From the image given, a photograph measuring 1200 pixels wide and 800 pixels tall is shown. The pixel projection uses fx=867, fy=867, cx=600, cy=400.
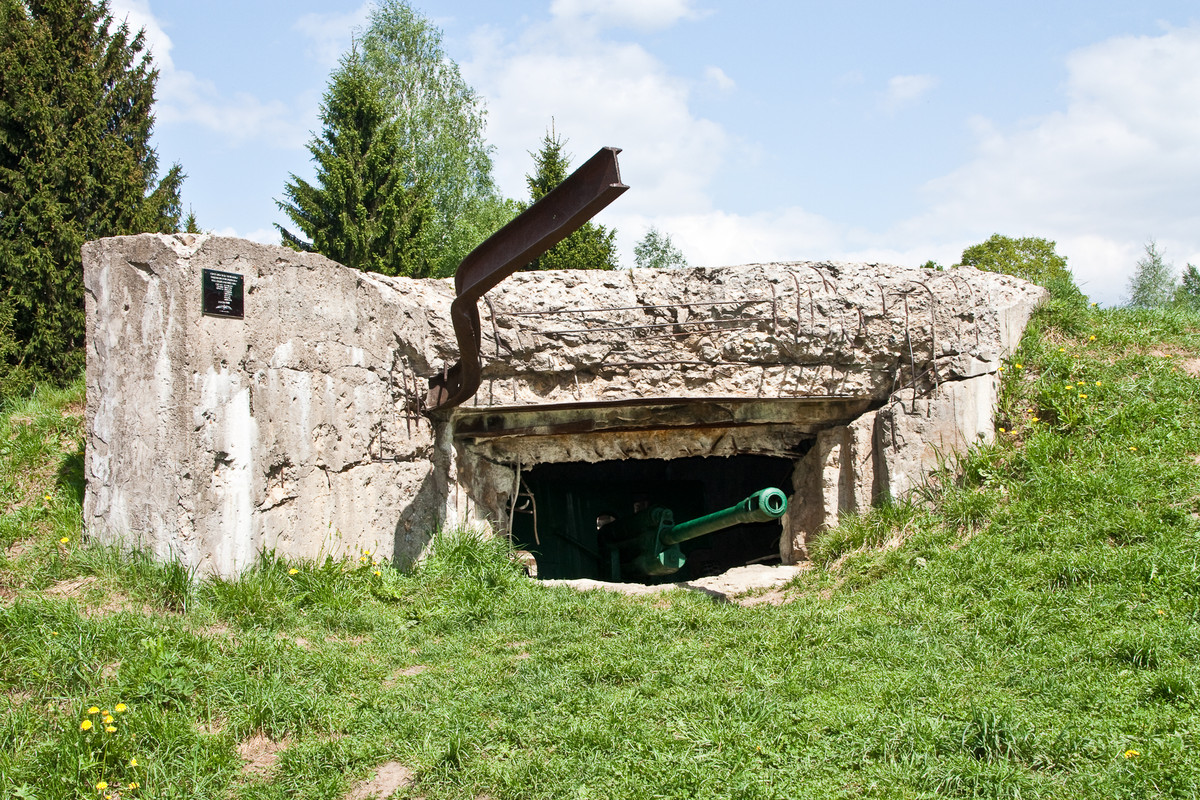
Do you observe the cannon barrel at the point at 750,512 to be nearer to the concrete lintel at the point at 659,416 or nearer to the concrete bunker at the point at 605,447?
the concrete bunker at the point at 605,447

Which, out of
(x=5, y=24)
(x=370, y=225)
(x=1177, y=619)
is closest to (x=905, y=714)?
(x=1177, y=619)

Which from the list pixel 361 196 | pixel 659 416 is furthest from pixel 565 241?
pixel 659 416

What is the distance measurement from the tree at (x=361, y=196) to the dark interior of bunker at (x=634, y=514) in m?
6.00

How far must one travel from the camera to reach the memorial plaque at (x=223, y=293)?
5.25m

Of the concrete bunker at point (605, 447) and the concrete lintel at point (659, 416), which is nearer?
the concrete lintel at point (659, 416)

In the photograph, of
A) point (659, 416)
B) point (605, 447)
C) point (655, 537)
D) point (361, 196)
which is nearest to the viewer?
point (659, 416)

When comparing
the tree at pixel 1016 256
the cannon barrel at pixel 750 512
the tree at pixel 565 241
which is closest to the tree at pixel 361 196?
the tree at pixel 565 241

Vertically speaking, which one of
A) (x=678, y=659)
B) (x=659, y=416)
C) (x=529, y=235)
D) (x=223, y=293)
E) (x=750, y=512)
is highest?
(x=529, y=235)

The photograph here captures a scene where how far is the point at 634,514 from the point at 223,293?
5.07 meters

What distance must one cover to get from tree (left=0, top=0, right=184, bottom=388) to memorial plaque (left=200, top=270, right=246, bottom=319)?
17.5ft

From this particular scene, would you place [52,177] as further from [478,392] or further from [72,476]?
[478,392]

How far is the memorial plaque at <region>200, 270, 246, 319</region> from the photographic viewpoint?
17.2 ft

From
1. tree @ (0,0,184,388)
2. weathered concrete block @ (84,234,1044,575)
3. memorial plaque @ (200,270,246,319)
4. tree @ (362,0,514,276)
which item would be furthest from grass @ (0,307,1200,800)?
tree @ (362,0,514,276)

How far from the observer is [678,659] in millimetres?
4574
